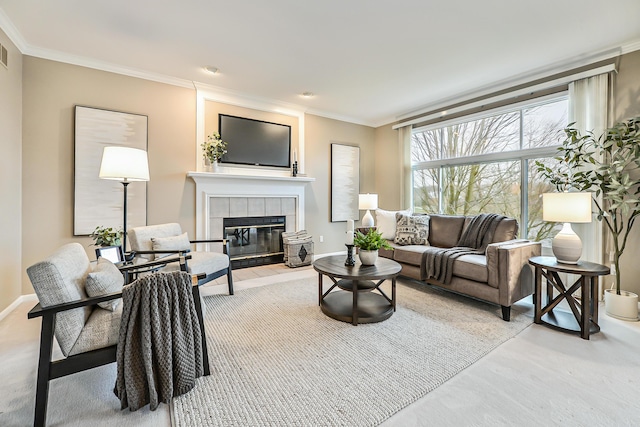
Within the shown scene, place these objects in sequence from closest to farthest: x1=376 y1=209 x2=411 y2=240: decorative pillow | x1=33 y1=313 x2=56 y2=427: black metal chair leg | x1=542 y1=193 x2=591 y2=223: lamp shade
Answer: x1=33 y1=313 x2=56 y2=427: black metal chair leg → x1=542 y1=193 x2=591 y2=223: lamp shade → x1=376 y1=209 x2=411 y2=240: decorative pillow

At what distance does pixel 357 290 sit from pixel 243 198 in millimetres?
2603

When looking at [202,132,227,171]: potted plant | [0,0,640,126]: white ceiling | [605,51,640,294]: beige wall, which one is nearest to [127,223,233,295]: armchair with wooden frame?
[202,132,227,171]: potted plant

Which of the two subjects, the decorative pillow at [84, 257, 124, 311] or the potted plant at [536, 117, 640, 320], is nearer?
the decorative pillow at [84, 257, 124, 311]

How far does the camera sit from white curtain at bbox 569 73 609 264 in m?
2.93

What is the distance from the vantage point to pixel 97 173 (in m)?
3.22

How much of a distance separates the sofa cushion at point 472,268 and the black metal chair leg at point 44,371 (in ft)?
10.4

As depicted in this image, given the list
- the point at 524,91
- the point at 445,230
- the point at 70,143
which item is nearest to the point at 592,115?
the point at 524,91

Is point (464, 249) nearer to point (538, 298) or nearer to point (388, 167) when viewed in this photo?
point (538, 298)

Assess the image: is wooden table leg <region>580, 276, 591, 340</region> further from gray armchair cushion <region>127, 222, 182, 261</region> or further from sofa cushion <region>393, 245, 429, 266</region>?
gray armchair cushion <region>127, 222, 182, 261</region>

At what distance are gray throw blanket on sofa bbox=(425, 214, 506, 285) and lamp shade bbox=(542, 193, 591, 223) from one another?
850 mm

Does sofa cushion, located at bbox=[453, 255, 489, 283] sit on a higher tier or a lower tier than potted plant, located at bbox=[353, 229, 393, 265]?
lower

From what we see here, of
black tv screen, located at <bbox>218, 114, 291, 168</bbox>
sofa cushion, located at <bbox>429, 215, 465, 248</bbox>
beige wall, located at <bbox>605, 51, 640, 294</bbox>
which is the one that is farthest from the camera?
black tv screen, located at <bbox>218, 114, 291, 168</bbox>

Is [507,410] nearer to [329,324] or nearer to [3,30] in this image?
[329,324]

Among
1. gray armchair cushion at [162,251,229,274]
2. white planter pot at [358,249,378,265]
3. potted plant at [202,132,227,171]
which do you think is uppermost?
potted plant at [202,132,227,171]
